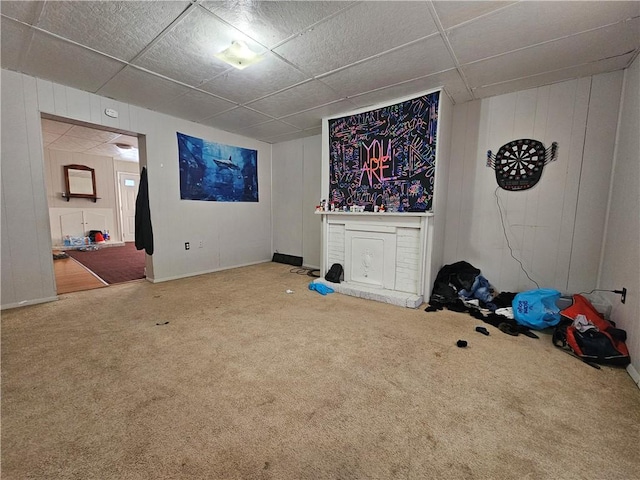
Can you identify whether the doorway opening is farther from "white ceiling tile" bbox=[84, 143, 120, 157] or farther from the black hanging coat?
the black hanging coat

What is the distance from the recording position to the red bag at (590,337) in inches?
71.9

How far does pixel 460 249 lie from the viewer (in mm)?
3369

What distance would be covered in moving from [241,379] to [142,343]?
1.02m

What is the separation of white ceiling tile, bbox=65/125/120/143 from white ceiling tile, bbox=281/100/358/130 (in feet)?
11.3

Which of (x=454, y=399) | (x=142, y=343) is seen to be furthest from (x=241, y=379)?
(x=454, y=399)

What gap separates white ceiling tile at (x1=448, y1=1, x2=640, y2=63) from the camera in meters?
1.70

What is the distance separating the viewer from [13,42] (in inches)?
84.9

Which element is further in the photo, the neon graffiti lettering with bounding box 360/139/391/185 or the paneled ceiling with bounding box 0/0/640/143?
the neon graffiti lettering with bounding box 360/139/391/185

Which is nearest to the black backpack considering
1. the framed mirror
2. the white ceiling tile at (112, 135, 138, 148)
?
the white ceiling tile at (112, 135, 138, 148)

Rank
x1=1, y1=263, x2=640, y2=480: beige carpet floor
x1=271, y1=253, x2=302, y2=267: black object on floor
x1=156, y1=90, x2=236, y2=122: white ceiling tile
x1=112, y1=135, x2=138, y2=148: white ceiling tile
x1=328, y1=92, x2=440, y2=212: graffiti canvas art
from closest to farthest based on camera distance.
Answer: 1. x1=1, y1=263, x2=640, y2=480: beige carpet floor
2. x1=328, y1=92, x2=440, y2=212: graffiti canvas art
3. x1=156, y1=90, x2=236, y2=122: white ceiling tile
4. x1=271, y1=253, x2=302, y2=267: black object on floor
5. x1=112, y1=135, x2=138, y2=148: white ceiling tile

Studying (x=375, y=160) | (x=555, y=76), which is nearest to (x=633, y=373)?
(x=555, y=76)

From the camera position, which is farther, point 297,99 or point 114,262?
point 114,262

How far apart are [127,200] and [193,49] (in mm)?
7189

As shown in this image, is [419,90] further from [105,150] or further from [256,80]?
[105,150]
